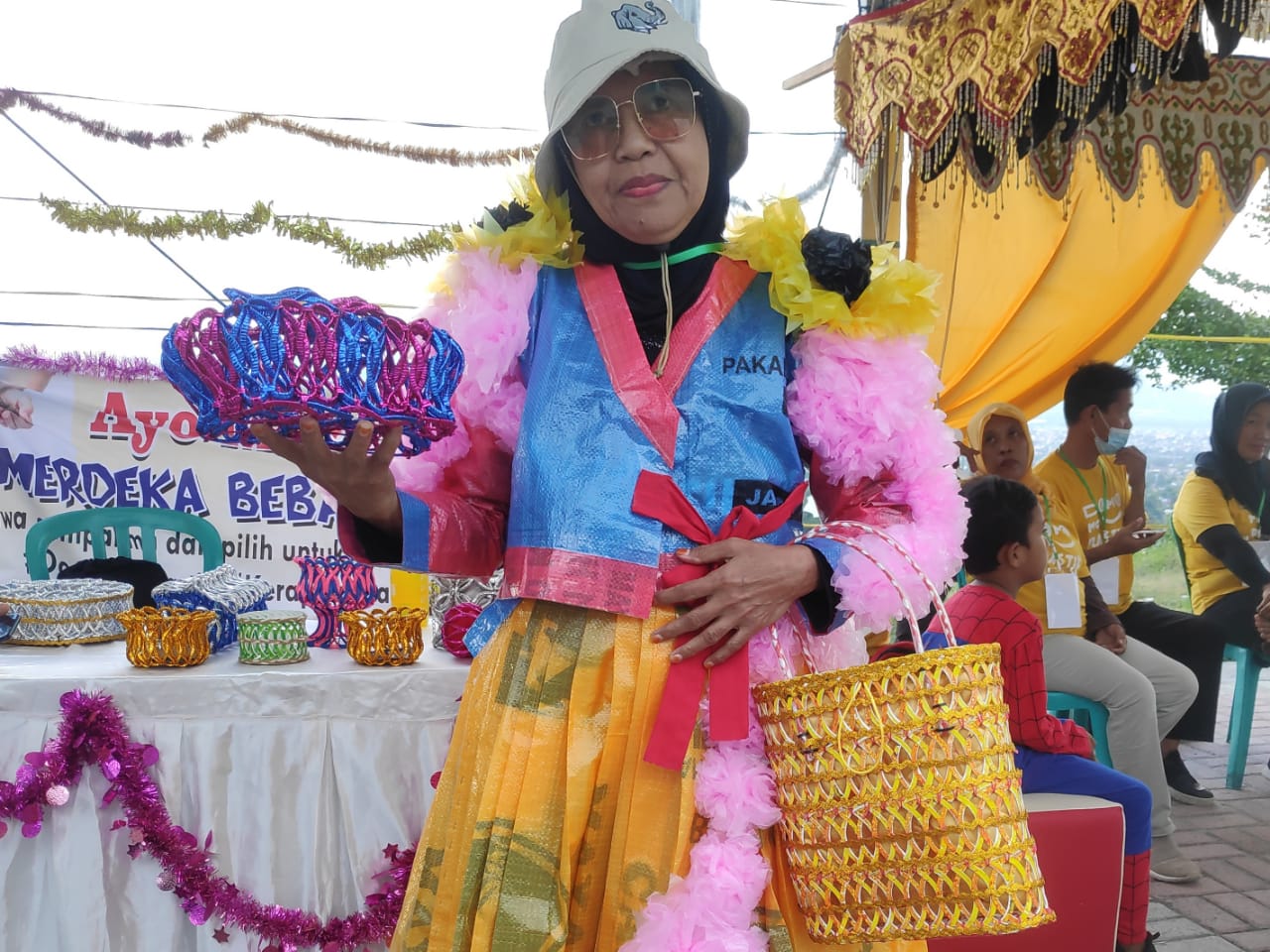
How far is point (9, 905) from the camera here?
7.48 ft

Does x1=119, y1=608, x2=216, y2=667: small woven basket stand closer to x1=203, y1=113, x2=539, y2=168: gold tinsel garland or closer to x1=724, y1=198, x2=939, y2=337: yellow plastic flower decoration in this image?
x1=724, y1=198, x2=939, y2=337: yellow plastic flower decoration

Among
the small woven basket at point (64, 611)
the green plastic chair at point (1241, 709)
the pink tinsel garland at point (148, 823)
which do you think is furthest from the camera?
the green plastic chair at point (1241, 709)

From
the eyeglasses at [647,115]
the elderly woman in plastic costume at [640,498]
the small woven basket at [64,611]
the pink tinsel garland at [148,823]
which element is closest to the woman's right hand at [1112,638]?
the pink tinsel garland at [148,823]

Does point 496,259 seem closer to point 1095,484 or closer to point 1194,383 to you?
point 1095,484

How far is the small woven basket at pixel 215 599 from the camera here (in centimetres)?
259

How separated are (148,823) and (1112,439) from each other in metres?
3.92

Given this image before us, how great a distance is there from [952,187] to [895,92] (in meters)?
1.19

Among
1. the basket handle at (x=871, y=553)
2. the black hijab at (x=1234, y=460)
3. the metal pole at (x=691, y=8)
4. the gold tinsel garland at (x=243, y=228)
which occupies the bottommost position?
the black hijab at (x=1234, y=460)

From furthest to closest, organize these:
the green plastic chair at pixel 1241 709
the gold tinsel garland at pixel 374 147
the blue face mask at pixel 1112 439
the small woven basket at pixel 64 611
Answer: the green plastic chair at pixel 1241 709 → the blue face mask at pixel 1112 439 → the gold tinsel garland at pixel 374 147 → the small woven basket at pixel 64 611

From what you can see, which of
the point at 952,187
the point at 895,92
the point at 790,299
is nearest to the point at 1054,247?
the point at 952,187

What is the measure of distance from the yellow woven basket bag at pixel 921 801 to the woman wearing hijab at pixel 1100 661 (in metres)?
2.78

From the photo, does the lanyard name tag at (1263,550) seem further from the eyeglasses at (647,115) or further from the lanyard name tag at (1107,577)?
the eyeglasses at (647,115)

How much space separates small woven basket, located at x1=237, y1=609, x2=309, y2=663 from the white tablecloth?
0.14ft

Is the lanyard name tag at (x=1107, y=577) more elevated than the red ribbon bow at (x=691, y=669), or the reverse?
the red ribbon bow at (x=691, y=669)
